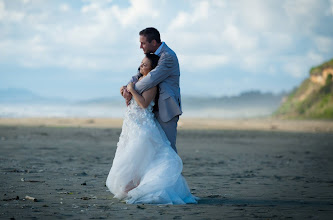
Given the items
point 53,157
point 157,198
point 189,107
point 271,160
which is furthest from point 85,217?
point 189,107

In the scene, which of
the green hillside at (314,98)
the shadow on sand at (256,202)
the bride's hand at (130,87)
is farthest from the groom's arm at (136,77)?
the green hillside at (314,98)

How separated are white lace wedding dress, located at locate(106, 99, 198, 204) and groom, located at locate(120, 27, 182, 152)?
0.16m

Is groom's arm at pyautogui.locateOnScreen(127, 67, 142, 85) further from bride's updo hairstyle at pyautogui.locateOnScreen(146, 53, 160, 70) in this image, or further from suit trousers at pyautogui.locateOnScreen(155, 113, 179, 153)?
suit trousers at pyautogui.locateOnScreen(155, 113, 179, 153)

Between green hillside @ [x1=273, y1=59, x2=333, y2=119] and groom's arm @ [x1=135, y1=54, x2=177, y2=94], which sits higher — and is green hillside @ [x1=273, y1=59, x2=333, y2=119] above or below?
above

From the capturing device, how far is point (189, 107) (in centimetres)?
5881

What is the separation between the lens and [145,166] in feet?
21.3

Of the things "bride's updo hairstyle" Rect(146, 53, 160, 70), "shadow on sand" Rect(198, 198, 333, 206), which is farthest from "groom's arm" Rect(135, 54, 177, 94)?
"shadow on sand" Rect(198, 198, 333, 206)

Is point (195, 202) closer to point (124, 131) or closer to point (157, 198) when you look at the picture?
A: point (157, 198)

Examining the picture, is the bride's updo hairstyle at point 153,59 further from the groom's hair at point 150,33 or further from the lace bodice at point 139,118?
the lace bodice at point 139,118

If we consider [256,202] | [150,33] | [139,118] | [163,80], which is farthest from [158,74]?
[256,202]

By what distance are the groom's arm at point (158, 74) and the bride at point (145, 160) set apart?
0.31 ft

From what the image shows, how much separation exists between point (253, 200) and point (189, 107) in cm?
5215

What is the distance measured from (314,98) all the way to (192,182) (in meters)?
30.7

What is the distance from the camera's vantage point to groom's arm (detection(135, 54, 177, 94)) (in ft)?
20.8
